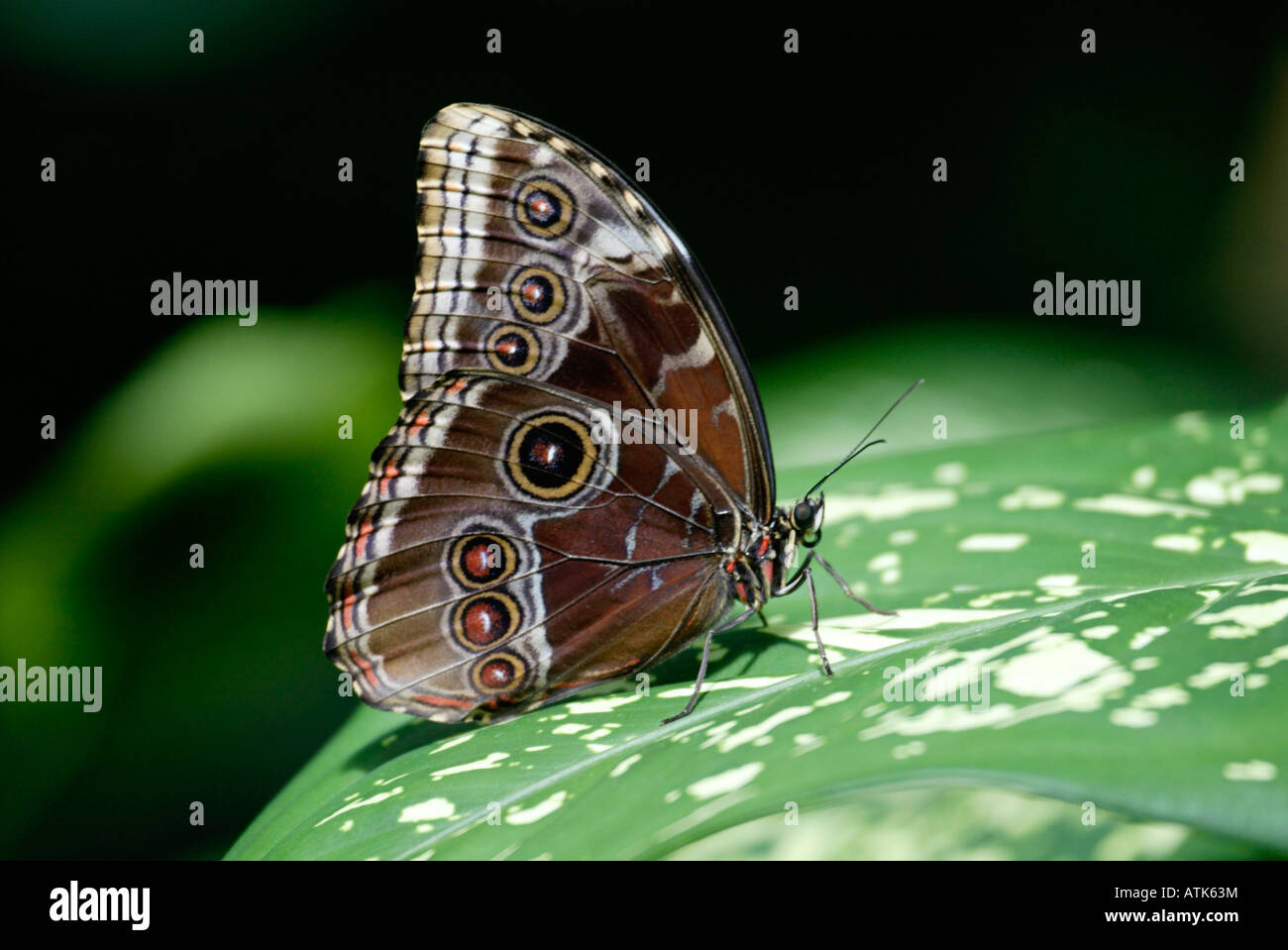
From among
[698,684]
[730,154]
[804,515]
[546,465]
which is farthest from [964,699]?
[730,154]

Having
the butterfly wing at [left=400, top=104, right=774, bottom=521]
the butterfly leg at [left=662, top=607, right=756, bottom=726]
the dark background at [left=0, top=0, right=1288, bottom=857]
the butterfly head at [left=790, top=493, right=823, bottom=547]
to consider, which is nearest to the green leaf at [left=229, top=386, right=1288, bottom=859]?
the butterfly leg at [left=662, top=607, right=756, bottom=726]

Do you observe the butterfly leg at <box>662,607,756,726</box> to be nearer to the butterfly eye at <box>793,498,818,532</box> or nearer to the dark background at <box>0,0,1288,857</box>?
the butterfly eye at <box>793,498,818,532</box>

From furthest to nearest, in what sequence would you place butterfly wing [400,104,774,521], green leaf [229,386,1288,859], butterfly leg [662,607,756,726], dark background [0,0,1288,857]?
dark background [0,0,1288,857] < butterfly wing [400,104,774,521] < butterfly leg [662,607,756,726] < green leaf [229,386,1288,859]

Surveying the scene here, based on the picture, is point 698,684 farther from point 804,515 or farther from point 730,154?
point 730,154

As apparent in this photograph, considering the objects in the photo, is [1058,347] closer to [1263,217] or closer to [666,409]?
[1263,217]

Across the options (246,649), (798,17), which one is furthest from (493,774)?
(798,17)

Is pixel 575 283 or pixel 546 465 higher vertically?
pixel 575 283

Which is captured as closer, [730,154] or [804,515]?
[804,515]
